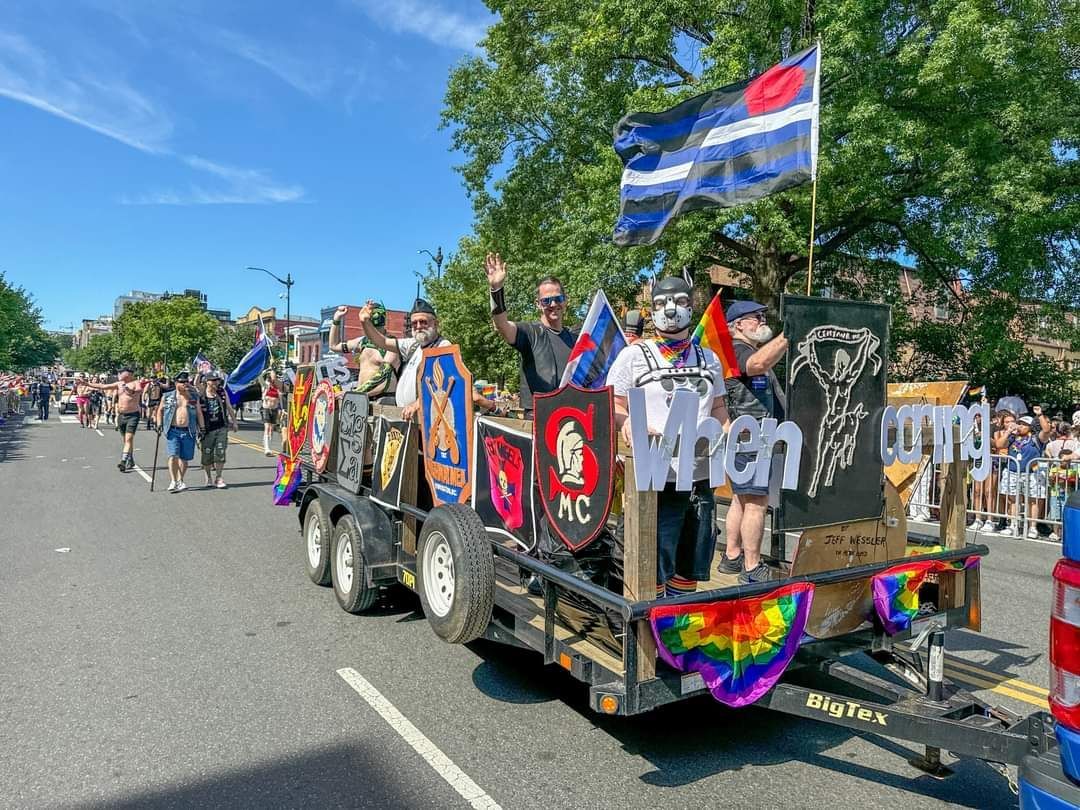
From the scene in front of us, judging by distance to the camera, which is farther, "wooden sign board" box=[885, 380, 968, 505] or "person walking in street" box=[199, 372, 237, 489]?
"person walking in street" box=[199, 372, 237, 489]

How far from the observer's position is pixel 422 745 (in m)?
3.56

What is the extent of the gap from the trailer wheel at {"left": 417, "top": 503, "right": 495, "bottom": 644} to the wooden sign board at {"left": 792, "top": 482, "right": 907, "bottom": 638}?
148 cm

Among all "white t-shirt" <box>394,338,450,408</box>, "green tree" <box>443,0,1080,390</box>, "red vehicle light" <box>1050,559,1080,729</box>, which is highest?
"green tree" <box>443,0,1080,390</box>

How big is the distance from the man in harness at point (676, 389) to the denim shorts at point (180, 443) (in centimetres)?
1036

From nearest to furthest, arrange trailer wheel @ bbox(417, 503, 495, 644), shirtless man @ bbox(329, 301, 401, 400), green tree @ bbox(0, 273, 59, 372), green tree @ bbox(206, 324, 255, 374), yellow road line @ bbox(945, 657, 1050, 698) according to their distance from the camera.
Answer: trailer wheel @ bbox(417, 503, 495, 644) < yellow road line @ bbox(945, 657, 1050, 698) < shirtless man @ bbox(329, 301, 401, 400) < green tree @ bbox(0, 273, 59, 372) < green tree @ bbox(206, 324, 255, 374)

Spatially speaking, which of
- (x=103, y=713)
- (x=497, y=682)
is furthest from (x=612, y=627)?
(x=103, y=713)

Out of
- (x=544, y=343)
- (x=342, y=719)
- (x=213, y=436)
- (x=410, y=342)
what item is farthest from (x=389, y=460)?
(x=213, y=436)

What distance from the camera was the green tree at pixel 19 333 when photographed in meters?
37.5

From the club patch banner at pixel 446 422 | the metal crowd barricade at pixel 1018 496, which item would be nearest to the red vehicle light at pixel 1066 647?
the club patch banner at pixel 446 422

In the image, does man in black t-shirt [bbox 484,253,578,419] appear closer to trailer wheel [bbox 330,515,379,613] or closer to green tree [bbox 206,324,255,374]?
trailer wheel [bbox 330,515,379,613]

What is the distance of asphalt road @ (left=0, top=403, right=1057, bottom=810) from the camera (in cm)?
318

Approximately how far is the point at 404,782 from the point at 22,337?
65774 millimetres

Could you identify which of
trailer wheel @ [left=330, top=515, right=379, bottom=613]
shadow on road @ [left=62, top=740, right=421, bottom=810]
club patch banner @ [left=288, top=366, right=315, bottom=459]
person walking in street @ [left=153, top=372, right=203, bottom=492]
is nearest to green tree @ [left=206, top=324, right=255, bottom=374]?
person walking in street @ [left=153, top=372, right=203, bottom=492]

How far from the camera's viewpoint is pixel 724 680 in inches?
120
